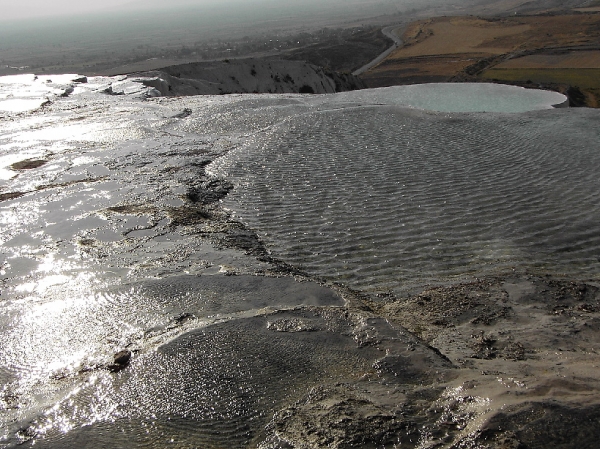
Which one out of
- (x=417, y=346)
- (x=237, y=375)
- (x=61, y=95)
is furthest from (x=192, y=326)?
(x=61, y=95)

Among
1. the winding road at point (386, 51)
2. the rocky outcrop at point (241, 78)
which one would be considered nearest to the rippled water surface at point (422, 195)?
the rocky outcrop at point (241, 78)

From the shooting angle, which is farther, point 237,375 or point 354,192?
point 354,192

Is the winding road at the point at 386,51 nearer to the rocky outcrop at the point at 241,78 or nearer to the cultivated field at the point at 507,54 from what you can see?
the cultivated field at the point at 507,54

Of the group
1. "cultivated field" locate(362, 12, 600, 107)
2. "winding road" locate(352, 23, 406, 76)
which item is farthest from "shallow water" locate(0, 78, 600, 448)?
"winding road" locate(352, 23, 406, 76)

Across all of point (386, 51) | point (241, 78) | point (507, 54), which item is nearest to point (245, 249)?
point (241, 78)

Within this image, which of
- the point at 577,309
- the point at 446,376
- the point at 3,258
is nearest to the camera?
the point at 446,376

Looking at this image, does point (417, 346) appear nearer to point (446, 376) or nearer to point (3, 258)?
point (446, 376)
